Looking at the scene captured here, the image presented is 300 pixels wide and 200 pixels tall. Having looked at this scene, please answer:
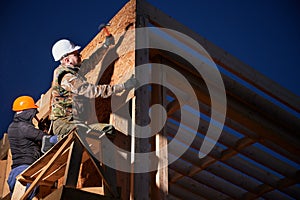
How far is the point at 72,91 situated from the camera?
5215 mm

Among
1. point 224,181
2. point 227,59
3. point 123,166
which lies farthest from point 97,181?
point 224,181

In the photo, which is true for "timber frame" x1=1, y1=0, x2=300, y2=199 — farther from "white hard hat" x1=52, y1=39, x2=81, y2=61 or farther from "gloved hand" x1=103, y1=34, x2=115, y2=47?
"white hard hat" x1=52, y1=39, x2=81, y2=61

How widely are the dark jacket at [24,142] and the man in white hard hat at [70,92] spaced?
1.87ft

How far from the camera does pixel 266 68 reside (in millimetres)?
23609

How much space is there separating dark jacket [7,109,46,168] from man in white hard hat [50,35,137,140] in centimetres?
57

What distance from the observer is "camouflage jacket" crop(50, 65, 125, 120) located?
16.8 feet

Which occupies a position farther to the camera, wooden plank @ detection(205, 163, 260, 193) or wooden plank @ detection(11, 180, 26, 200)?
wooden plank @ detection(205, 163, 260, 193)

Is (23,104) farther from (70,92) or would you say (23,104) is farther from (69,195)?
(69,195)

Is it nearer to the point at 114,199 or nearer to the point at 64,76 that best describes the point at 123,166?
the point at 114,199

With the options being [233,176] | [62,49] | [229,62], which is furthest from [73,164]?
[233,176]

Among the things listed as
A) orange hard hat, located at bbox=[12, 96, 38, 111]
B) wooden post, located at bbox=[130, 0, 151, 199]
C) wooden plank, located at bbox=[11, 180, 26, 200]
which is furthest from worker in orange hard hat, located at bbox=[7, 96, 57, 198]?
wooden post, located at bbox=[130, 0, 151, 199]

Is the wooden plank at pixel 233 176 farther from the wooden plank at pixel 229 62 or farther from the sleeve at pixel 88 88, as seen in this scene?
the sleeve at pixel 88 88

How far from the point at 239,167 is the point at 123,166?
5.05 metres

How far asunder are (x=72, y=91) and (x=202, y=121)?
402 cm
